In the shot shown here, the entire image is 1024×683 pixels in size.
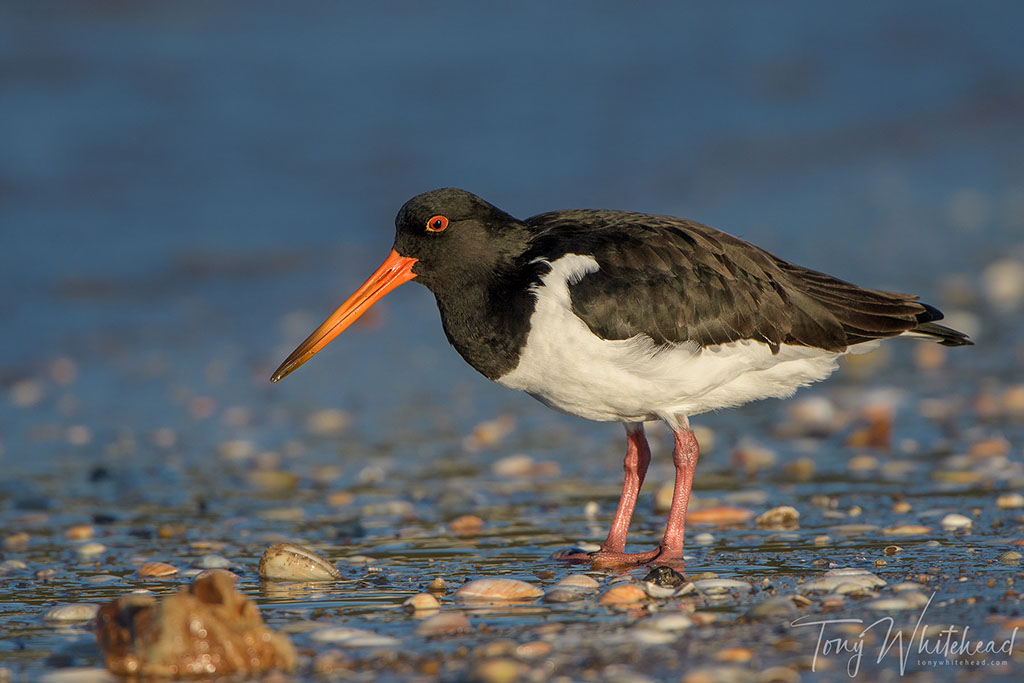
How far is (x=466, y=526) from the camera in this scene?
5.55m

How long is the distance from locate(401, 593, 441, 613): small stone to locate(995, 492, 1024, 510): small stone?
2.63 m

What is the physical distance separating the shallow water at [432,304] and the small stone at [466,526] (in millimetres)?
49

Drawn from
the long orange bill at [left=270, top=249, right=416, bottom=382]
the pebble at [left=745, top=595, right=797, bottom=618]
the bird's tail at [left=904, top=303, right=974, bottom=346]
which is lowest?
the pebble at [left=745, top=595, right=797, bottom=618]

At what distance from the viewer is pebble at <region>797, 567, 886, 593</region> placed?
422cm

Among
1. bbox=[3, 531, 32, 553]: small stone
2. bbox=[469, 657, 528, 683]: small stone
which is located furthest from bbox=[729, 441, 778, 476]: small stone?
bbox=[3, 531, 32, 553]: small stone

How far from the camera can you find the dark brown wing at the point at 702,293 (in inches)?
197

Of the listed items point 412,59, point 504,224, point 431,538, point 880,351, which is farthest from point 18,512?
point 412,59

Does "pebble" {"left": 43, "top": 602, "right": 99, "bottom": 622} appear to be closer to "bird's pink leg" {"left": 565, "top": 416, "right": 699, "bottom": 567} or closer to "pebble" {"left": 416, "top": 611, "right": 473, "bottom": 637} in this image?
"pebble" {"left": 416, "top": 611, "right": 473, "bottom": 637}

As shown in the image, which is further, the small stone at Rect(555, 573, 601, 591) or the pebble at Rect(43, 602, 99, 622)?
the small stone at Rect(555, 573, 601, 591)

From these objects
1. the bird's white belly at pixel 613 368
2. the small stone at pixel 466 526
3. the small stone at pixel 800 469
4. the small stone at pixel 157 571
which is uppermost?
the bird's white belly at pixel 613 368

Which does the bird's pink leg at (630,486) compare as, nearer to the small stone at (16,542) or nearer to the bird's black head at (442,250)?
the bird's black head at (442,250)

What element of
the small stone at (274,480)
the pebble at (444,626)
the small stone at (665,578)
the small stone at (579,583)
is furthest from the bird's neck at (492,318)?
the small stone at (274,480)

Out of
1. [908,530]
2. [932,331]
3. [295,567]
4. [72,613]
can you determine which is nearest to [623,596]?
[295,567]

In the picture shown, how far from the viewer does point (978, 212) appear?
11.8 meters
